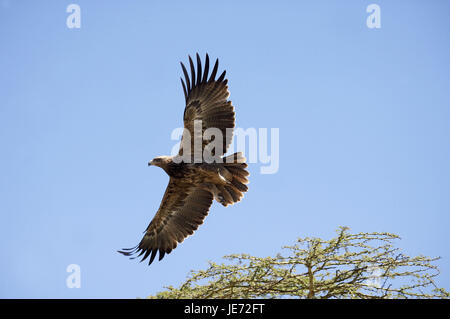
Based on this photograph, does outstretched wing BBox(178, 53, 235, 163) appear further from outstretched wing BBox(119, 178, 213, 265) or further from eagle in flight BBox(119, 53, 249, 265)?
outstretched wing BBox(119, 178, 213, 265)

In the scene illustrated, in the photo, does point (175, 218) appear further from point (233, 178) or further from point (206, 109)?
point (206, 109)

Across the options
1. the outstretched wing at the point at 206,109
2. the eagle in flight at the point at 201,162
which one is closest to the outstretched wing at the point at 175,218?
the eagle in flight at the point at 201,162

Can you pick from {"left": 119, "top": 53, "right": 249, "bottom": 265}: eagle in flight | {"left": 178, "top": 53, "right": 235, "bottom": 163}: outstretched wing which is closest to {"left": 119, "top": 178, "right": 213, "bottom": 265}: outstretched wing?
{"left": 119, "top": 53, "right": 249, "bottom": 265}: eagle in flight

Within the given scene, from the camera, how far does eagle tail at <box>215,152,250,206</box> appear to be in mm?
9859

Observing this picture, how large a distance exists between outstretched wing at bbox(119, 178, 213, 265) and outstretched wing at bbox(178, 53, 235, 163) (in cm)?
102

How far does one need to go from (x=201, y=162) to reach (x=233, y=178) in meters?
0.72

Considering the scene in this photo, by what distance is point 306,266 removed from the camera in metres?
7.64

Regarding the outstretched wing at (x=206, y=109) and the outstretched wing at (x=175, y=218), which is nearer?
the outstretched wing at (x=206, y=109)

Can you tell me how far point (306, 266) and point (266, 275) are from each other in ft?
2.00

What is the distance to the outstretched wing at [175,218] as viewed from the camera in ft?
34.4

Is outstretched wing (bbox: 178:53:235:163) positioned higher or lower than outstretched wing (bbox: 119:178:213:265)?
higher

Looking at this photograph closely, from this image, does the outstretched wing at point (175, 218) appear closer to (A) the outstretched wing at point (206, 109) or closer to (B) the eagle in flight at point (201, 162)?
(B) the eagle in flight at point (201, 162)
